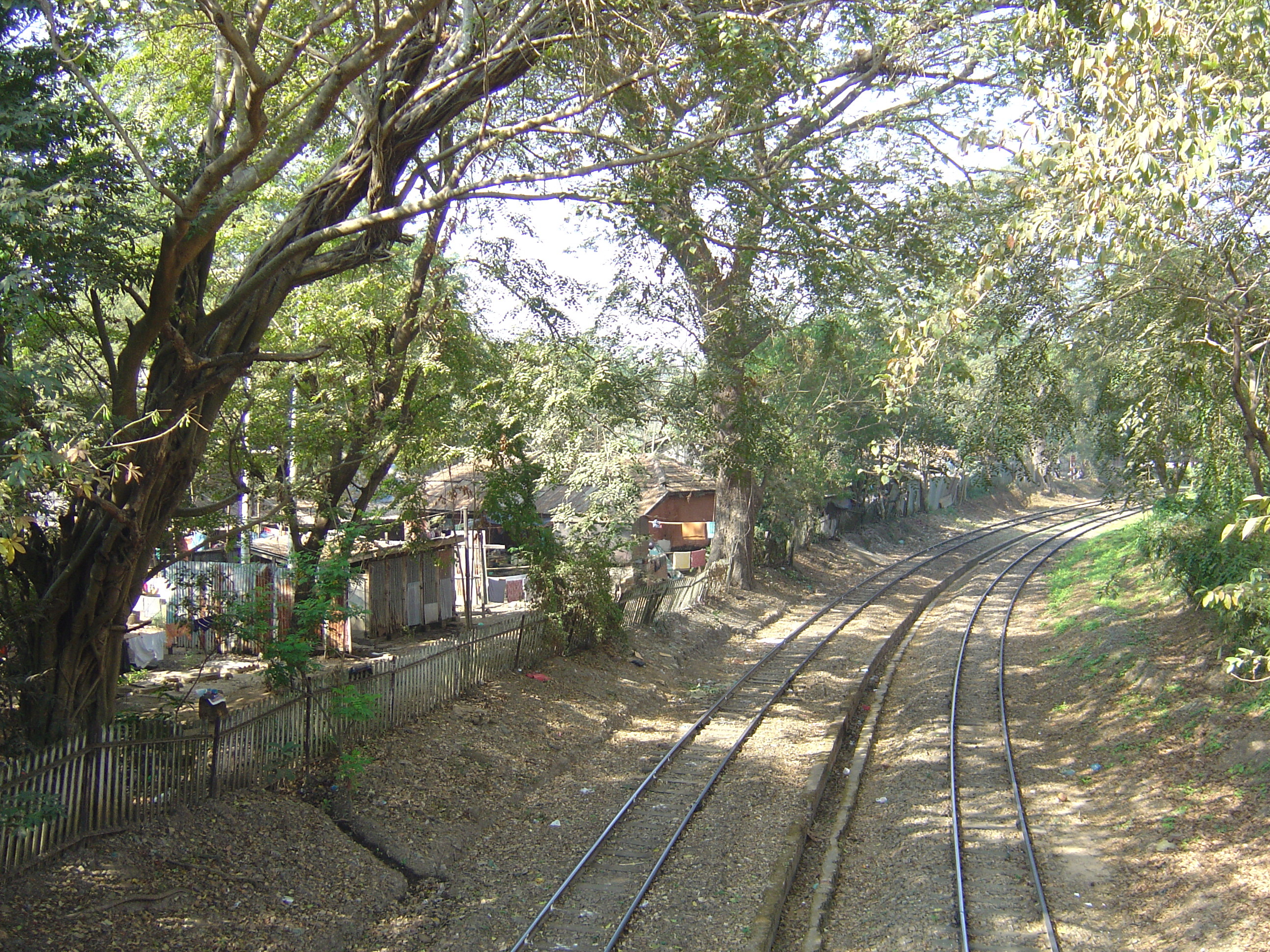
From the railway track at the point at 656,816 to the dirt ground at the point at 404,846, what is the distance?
0.31 meters

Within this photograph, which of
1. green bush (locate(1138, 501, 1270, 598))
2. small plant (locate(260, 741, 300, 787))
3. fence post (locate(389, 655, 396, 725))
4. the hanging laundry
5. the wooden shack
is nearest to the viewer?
small plant (locate(260, 741, 300, 787))

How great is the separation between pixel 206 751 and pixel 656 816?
486 cm

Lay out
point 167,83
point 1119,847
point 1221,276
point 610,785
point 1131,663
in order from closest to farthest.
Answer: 1. point 1119,847
2. point 1221,276
3. point 610,785
4. point 167,83
5. point 1131,663

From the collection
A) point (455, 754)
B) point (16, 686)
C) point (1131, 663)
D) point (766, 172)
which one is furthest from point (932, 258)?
point (16, 686)

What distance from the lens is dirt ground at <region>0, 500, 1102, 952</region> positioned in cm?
679

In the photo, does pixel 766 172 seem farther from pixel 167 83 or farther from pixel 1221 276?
pixel 167 83

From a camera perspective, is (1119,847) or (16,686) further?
(1119,847)

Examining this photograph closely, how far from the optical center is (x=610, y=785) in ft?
36.7

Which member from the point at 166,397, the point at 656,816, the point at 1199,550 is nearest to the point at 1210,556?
the point at 1199,550

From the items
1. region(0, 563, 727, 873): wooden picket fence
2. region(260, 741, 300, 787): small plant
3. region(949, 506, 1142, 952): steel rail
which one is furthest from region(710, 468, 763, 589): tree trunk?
region(260, 741, 300, 787): small plant

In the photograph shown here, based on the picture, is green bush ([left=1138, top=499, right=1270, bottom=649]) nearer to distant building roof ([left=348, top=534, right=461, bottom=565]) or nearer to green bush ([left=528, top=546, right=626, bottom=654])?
green bush ([left=528, top=546, right=626, bottom=654])

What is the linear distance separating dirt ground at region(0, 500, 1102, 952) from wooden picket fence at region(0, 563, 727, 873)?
0.19 meters

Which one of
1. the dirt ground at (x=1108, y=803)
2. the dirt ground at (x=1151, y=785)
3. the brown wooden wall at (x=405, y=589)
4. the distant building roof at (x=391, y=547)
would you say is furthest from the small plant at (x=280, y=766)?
the dirt ground at (x=1151, y=785)

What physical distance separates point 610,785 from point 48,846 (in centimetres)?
615
